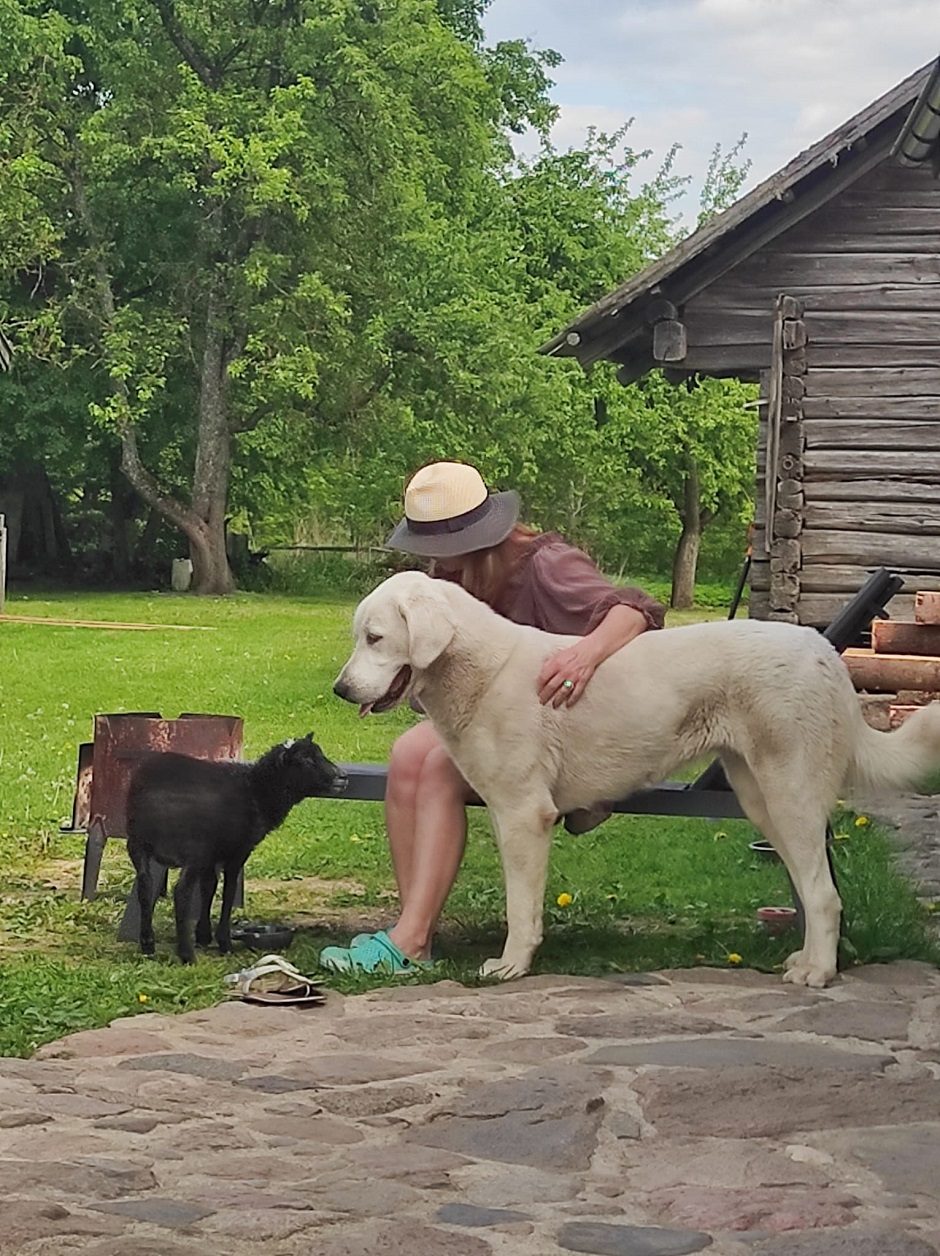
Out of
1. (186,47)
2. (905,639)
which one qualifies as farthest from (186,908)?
(186,47)

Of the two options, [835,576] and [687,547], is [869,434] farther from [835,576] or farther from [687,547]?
[687,547]

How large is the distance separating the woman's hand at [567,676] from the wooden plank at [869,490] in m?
8.31

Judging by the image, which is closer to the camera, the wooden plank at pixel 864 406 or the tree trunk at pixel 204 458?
the wooden plank at pixel 864 406

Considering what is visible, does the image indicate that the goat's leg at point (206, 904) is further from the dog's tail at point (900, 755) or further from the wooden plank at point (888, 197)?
the wooden plank at point (888, 197)

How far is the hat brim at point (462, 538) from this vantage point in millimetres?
5418

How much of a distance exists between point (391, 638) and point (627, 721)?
2.33 ft

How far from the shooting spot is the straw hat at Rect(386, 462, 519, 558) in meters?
5.42

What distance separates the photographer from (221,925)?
557 cm

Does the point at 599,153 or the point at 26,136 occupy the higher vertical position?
the point at 599,153

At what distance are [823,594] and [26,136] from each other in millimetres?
22363

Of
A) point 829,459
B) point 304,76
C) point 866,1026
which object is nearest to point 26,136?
point 304,76

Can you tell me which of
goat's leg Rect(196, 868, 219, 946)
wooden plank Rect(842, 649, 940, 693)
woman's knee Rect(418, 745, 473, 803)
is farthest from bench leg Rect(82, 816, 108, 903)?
wooden plank Rect(842, 649, 940, 693)

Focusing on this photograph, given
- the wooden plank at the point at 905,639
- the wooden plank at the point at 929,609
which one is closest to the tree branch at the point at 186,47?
the wooden plank at the point at 905,639

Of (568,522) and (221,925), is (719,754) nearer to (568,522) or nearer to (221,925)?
(221,925)
